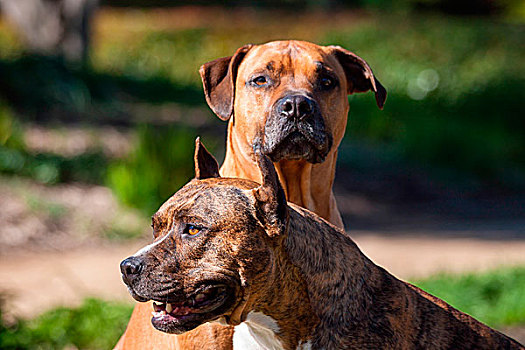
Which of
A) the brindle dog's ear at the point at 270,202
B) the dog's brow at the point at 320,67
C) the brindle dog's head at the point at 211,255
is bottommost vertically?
the brindle dog's head at the point at 211,255

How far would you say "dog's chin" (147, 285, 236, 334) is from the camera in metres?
3.48

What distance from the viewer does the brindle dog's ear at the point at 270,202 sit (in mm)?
3441

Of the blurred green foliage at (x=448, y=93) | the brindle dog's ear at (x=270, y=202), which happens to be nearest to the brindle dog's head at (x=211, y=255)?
the brindle dog's ear at (x=270, y=202)

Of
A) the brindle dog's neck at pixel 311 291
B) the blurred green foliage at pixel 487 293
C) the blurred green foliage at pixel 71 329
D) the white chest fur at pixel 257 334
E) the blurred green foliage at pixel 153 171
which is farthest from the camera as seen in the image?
the blurred green foliage at pixel 153 171

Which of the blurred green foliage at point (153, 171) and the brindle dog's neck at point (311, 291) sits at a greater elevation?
the blurred green foliage at point (153, 171)

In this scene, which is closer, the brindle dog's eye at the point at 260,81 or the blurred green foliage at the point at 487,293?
the brindle dog's eye at the point at 260,81

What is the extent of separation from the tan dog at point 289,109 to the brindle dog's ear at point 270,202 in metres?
1.25

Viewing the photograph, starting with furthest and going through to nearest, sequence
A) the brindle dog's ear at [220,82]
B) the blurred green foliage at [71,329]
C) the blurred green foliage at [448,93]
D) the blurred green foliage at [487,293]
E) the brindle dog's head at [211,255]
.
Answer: the blurred green foliage at [448,93] < the blurred green foliage at [487,293] < the blurred green foliage at [71,329] < the brindle dog's ear at [220,82] < the brindle dog's head at [211,255]

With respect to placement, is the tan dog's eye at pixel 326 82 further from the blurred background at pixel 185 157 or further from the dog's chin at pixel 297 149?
the blurred background at pixel 185 157

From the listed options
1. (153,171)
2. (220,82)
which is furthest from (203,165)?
(153,171)

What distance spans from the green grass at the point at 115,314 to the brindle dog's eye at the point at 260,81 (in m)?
2.60

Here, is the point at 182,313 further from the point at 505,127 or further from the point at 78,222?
the point at 505,127

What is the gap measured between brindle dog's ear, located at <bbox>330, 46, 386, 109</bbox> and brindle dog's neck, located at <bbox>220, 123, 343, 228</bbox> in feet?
1.67

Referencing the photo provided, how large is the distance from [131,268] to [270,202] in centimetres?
67
